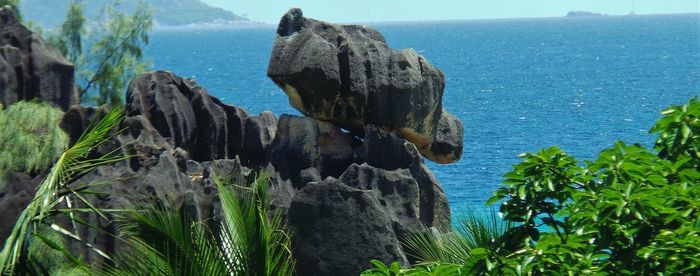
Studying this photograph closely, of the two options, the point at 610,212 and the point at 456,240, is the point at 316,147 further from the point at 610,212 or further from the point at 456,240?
the point at 610,212

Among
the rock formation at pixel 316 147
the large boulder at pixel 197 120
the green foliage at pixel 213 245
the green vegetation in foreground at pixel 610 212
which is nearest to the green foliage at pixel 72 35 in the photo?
the large boulder at pixel 197 120

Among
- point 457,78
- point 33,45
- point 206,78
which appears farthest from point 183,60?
point 33,45

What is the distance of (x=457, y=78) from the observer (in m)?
90.0

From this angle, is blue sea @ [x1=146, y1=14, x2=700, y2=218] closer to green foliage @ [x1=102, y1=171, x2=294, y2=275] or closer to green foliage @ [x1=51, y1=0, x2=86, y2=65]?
green foliage @ [x1=51, y1=0, x2=86, y2=65]

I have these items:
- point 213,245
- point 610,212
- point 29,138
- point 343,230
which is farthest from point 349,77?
point 610,212

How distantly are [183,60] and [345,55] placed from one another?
356ft

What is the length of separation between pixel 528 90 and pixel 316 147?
62794mm

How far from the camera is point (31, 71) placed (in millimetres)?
21875

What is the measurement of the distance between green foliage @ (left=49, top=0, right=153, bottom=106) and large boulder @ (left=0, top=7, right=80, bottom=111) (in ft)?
42.9

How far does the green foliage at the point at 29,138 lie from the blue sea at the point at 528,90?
266 inches

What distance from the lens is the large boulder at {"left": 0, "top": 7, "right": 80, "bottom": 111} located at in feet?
69.5

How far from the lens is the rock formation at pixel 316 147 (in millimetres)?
15195

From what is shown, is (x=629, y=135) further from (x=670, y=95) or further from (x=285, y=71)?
(x=285, y=71)

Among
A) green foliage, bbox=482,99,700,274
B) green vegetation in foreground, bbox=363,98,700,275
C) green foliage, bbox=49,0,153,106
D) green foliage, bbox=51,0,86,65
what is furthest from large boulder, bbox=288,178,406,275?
green foliage, bbox=51,0,86,65
